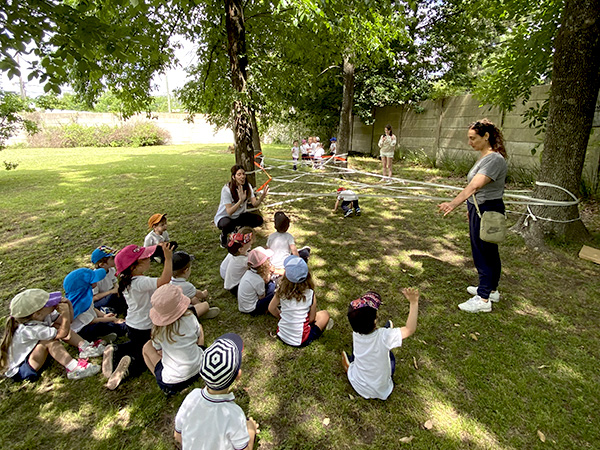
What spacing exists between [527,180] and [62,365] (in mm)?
9807

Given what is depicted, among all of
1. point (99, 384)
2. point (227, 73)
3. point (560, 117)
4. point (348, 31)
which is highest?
point (348, 31)

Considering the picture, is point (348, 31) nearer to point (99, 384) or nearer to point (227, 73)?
point (227, 73)

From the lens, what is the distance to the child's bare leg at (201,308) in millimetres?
3084

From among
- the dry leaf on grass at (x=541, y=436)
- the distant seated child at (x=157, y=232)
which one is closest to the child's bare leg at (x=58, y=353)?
the distant seated child at (x=157, y=232)

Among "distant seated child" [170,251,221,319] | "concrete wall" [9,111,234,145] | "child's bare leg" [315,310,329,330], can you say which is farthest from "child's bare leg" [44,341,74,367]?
"concrete wall" [9,111,234,145]

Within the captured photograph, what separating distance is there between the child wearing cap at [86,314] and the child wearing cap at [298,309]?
1.57 meters

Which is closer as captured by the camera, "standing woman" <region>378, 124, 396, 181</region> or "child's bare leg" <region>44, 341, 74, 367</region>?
"child's bare leg" <region>44, 341, 74, 367</region>

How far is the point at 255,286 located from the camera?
312 centimetres

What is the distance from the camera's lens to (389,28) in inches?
240

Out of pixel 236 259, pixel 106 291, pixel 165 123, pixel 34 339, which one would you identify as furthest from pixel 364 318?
pixel 165 123

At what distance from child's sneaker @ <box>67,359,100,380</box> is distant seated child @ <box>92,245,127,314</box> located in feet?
2.65

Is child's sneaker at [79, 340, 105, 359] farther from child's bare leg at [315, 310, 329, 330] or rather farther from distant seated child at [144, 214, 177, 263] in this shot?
child's bare leg at [315, 310, 329, 330]

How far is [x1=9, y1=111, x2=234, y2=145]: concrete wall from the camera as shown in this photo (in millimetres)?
21656

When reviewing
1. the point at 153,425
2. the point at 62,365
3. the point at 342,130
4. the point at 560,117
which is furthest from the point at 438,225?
the point at 342,130
